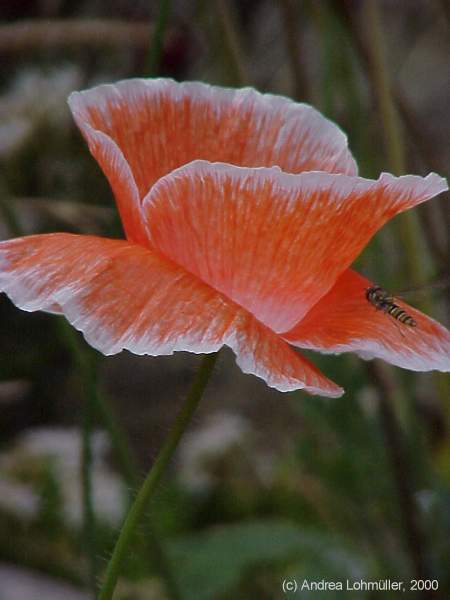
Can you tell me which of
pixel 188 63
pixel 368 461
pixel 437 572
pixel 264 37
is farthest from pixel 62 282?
pixel 264 37

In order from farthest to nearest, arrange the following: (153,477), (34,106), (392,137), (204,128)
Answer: (34,106)
(392,137)
(204,128)
(153,477)

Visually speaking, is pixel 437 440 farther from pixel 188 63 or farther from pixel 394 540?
pixel 188 63

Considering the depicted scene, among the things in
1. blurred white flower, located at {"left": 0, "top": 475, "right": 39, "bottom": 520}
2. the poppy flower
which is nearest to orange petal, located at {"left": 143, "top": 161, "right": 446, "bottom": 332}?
the poppy flower

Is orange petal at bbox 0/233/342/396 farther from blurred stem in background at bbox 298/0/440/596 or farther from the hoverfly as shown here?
blurred stem in background at bbox 298/0/440/596

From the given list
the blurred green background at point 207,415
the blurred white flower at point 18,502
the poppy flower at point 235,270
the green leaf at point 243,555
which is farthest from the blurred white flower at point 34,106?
the poppy flower at point 235,270

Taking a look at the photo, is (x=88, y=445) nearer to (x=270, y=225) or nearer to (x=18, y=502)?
(x=270, y=225)

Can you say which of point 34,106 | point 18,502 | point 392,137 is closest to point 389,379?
point 392,137
